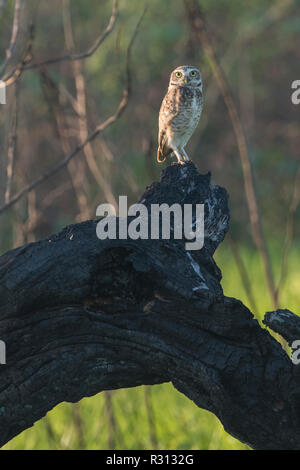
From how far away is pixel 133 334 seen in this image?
69.7 inches

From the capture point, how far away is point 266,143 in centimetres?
1368

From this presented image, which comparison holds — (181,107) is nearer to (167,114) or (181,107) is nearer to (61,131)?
(167,114)

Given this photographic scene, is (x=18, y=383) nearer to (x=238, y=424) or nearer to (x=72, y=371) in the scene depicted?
(x=72, y=371)

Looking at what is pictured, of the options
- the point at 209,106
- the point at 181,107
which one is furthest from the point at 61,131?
the point at 209,106

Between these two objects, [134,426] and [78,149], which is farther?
[134,426]

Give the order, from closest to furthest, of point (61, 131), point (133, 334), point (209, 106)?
point (133, 334) → point (61, 131) → point (209, 106)

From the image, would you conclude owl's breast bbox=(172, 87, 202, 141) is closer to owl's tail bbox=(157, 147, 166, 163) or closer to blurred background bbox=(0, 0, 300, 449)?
owl's tail bbox=(157, 147, 166, 163)

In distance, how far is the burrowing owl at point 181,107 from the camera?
2.77 meters

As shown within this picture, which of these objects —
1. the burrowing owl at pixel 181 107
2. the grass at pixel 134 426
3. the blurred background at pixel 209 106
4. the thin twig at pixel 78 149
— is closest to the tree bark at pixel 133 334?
the thin twig at pixel 78 149

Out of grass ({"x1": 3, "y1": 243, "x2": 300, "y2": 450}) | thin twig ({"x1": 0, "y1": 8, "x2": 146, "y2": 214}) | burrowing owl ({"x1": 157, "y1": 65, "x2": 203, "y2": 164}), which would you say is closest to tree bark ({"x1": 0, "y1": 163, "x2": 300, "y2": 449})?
thin twig ({"x1": 0, "y1": 8, "x2": 146, "y2": 214})

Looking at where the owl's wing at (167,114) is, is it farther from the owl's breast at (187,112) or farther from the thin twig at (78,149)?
the thin twig at (78,149)

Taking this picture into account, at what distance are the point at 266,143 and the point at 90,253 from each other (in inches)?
487

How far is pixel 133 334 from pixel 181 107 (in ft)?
4.36

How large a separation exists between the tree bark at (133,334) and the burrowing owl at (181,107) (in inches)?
42.8
